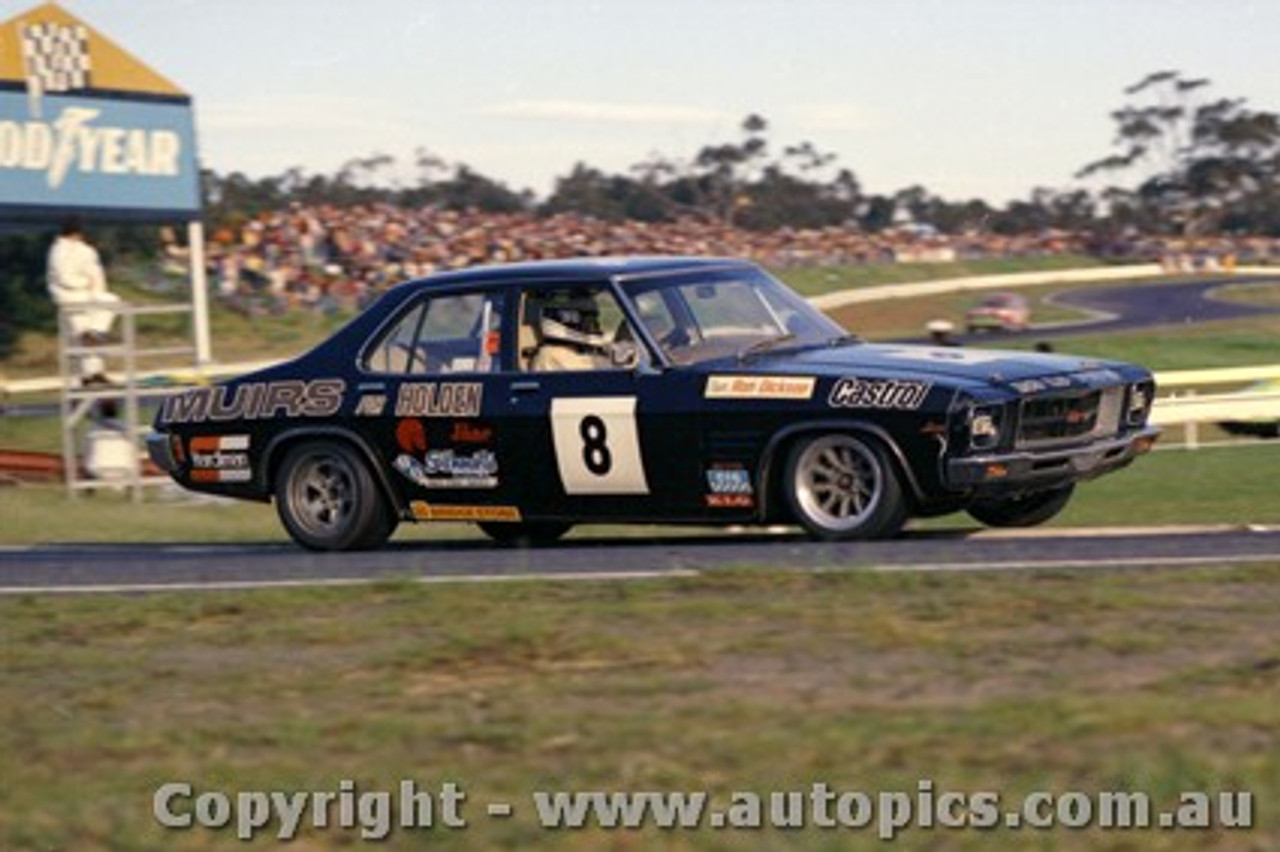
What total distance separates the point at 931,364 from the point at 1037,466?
686mm

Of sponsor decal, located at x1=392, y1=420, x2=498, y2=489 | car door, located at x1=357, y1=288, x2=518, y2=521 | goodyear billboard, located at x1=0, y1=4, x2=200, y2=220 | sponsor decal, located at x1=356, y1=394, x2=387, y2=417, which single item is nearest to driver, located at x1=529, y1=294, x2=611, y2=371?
car door, located at x1=357, y1=288, x2=518, y2=521

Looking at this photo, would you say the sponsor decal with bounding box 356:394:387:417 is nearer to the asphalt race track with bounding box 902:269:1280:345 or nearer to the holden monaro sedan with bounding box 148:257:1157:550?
the holden monaro sedan with bounding box 148:257:1157:550

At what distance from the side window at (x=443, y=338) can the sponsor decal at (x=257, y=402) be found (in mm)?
271

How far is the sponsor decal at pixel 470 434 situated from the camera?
37.2 ft

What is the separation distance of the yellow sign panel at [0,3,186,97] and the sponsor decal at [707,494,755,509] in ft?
93.1

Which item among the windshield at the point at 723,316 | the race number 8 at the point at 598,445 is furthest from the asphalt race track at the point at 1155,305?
the race number 8 at the point at 598,445

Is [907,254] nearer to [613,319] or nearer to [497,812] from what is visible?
[613,319]

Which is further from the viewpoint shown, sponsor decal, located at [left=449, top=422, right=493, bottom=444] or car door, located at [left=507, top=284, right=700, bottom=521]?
sponsor decal, located at [left=449, top=422, right=493, bottom=444]

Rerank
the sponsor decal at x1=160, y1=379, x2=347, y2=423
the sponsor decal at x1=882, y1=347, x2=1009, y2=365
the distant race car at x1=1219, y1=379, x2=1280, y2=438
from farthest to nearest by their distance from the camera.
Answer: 1. the distant race car at x1=1219, y1=379, x2=1280, y2=438
2. the sponsor decal at x1=160, y1=379, x2=347, y2=423
3. the sponsor decal at x1=882, y1=347, x2=1009, y2=365

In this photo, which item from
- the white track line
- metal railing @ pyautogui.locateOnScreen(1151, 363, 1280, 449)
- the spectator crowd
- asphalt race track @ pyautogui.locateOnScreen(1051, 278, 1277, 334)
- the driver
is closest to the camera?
the white track line

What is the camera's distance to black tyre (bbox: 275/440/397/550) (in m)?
11.8

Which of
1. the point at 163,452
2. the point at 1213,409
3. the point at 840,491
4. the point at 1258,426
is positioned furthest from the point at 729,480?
the point at 1258,426

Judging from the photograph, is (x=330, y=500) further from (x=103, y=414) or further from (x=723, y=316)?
(x=103, y=414)

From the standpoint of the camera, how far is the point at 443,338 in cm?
1174
